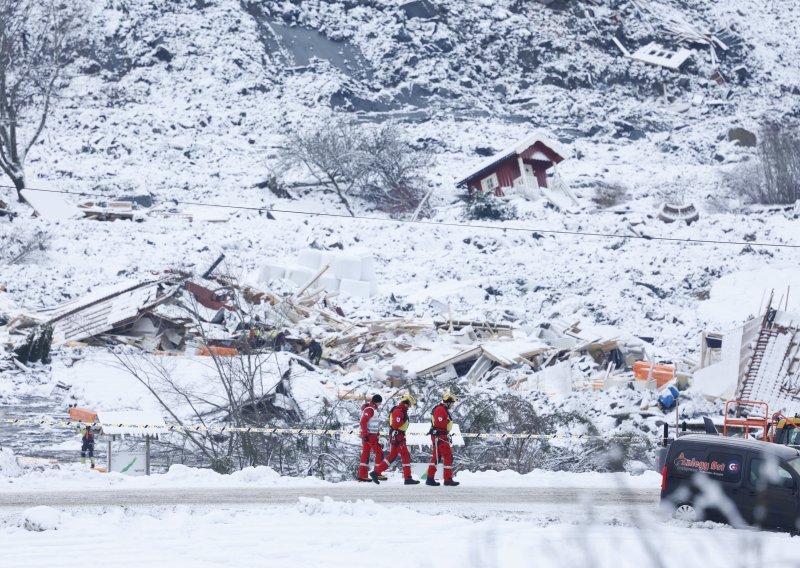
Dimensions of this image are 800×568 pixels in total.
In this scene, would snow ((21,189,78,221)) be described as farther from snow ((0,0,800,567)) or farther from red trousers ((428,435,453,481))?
red trousers ((428,435,453,481))

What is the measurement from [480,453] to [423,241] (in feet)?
54.9

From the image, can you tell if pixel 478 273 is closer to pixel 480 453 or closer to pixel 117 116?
pixel 480 453

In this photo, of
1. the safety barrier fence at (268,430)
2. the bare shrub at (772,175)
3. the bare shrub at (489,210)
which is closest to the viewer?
the safety barrier fence at (268,430)

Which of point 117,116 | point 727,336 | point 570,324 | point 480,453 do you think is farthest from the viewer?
point 117,116

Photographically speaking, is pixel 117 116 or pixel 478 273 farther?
pixel 117 116

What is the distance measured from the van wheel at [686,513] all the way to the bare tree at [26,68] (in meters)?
27.5

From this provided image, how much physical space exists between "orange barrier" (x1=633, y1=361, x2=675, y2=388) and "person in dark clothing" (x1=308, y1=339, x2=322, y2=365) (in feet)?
21.2

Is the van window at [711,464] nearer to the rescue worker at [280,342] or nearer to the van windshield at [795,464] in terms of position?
the van windshield at [795,464]

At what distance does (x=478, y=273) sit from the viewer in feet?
90.7

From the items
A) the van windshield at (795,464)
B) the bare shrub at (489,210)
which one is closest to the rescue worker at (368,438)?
the van windshield at (795,464)

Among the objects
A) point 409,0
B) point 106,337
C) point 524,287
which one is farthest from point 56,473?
point 409,0

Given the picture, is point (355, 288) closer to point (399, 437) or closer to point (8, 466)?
point (399, 437)

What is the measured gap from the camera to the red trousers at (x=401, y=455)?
1150cm

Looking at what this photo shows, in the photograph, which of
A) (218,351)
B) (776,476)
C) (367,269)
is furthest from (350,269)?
(776,476)
